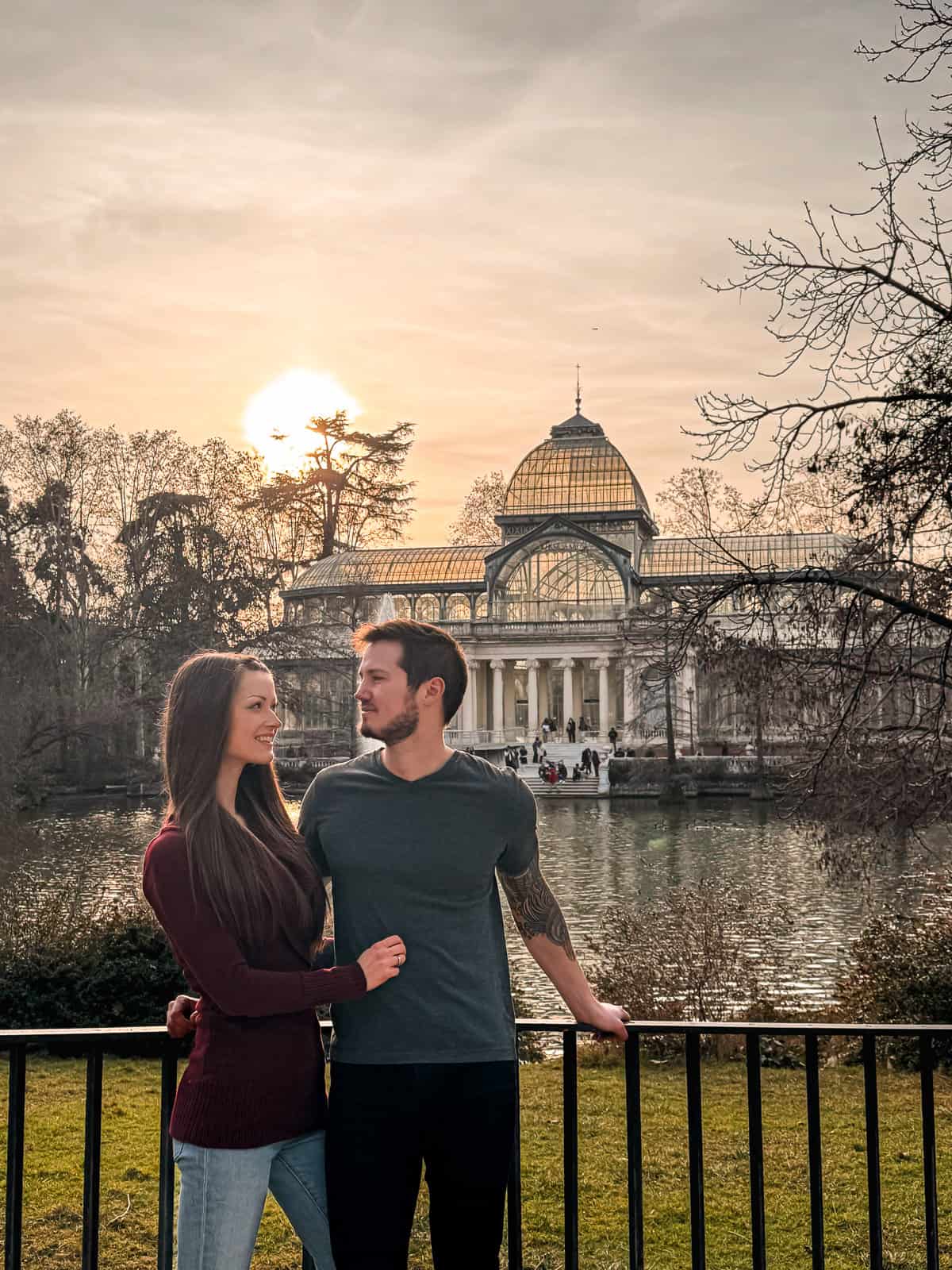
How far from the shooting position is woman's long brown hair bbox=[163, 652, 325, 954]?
2898mm

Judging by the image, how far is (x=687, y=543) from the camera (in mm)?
64812

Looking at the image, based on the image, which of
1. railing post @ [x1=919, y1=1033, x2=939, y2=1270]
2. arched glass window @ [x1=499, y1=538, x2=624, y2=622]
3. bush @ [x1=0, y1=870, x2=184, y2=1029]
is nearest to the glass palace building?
arched glass window @ [x1=499, y1=538, x2=624, y2=622]

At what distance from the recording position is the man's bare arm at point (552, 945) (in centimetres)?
327

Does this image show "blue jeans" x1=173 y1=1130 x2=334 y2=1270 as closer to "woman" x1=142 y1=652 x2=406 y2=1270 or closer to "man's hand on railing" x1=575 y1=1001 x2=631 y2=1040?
"woman" x1=142 y1=652 x2=406 y2=1270

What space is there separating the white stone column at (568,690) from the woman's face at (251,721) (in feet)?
212

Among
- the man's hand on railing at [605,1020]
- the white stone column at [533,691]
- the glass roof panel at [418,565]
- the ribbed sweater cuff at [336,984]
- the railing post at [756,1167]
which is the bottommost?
the railing post at [756,1167]

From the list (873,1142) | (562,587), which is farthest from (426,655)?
(562,587)

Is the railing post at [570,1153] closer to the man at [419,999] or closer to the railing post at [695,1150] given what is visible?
the railing post at [695,1150]

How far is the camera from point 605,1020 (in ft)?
10.7

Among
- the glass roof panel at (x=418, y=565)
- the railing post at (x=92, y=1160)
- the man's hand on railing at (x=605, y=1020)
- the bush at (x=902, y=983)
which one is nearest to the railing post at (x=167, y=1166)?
the railing post at (x=92, y=1160)

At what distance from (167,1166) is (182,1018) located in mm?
598

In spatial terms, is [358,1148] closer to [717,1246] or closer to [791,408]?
[717,1246]

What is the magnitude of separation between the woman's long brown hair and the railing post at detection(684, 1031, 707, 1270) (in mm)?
1067

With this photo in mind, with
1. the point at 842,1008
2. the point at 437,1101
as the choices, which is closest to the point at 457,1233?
the point at 437,1101
